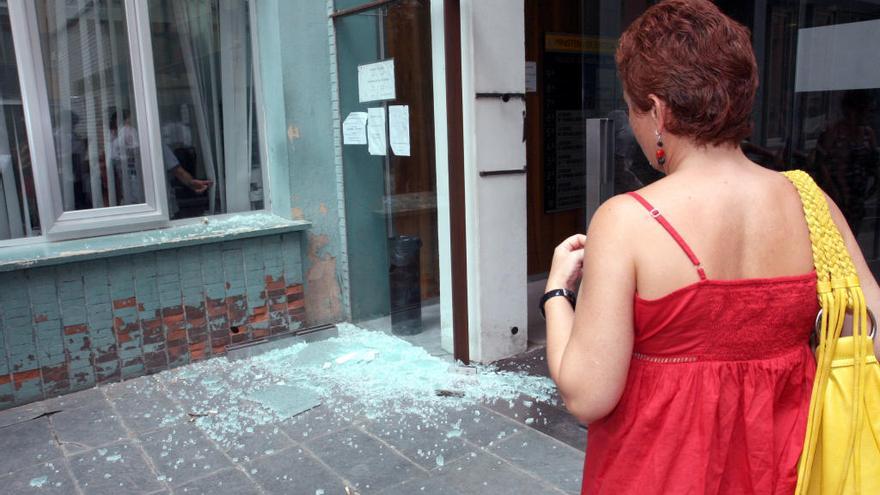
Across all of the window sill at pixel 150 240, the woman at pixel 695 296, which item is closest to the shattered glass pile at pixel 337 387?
the window sill at pixel 150 240

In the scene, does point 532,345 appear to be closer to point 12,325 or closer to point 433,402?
point 433,402

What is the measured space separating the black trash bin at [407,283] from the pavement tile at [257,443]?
165 centimetres

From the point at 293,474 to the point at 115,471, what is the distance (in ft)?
2.94

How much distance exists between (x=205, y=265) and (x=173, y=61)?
145 centimetres

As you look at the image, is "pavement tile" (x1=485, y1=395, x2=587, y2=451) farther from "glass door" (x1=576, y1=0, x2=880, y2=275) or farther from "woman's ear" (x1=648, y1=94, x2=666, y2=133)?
"woman's ear" (x1=648, y1=94, x2=666, y2=133)

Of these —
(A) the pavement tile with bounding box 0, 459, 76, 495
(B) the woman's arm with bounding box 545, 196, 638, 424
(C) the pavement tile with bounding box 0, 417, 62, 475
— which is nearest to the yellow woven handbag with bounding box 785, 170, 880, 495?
(B) the woman's arm with bounding box 545, 196, 638, 424

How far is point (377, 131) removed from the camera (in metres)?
4.96

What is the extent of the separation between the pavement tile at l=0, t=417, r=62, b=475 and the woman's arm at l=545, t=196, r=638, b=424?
321cm

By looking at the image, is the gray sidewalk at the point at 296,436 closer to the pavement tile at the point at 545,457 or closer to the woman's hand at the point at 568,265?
the pavement tile at the point at 545,457

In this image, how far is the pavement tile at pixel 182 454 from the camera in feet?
10.7

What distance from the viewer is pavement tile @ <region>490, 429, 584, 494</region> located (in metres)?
3.08

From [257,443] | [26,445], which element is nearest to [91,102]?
[26,445]

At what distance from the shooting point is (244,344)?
4.80 metres

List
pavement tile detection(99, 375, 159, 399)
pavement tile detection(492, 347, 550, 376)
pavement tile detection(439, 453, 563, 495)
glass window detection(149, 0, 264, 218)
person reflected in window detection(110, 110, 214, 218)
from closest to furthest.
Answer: pavement tile detection(439, 453, 563, 495), pavement tile detection(99, 375, 159, 399), pavement tile detection(492, 347, 550, 376), person reflected in window detection(110, 110, 214, 218), glass window detection(149, 0, 264, 218)
